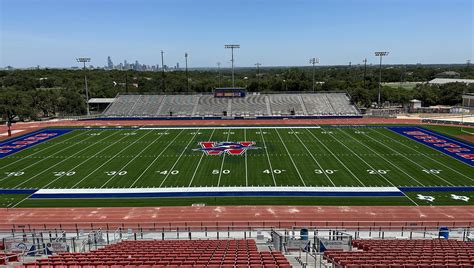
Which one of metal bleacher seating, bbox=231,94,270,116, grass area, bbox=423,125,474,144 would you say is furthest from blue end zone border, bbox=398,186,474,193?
metal bleacher seating, bbox=231,94,270,116

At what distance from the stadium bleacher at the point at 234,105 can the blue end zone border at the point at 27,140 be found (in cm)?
1618

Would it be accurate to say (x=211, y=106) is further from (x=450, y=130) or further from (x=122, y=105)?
(x=450, y=130)

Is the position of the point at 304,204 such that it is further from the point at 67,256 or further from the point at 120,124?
the point at 120,124

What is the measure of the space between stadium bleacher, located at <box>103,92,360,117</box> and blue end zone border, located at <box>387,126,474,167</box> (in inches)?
641

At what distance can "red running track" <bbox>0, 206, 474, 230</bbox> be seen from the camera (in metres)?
20.4

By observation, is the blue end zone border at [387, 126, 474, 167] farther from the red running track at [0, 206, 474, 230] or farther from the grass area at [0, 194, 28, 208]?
the grass area at [0, 194, 28, 208]

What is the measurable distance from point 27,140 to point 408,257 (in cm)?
4509

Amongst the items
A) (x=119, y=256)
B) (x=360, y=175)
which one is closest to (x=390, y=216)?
(x=360, y=175)

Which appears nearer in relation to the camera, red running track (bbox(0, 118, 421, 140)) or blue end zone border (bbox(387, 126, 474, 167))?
blue end zone border (bbox(387, 126, 474, 167))

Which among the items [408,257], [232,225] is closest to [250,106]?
[232,225]

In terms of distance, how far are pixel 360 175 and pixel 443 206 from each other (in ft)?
22.9

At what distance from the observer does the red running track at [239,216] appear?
2042 centimetres

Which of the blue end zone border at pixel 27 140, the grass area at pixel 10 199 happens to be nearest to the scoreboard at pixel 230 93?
the blue end zone border at pixel 27 140

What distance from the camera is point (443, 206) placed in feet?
74.4
